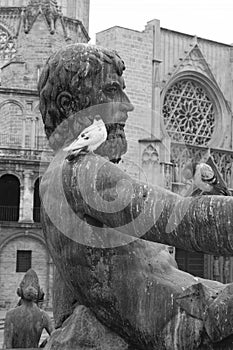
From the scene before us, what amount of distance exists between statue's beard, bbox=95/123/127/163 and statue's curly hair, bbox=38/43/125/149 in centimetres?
10

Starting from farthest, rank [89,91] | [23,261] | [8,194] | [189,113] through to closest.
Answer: [189,113]
[8,194]
[23,261]
[89,91]

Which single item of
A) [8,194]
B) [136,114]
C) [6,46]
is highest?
[6,46]

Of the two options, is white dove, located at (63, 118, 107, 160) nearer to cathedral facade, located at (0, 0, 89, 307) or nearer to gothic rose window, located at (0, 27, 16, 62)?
cathedral facade, located at (0, 0, 89, 307)

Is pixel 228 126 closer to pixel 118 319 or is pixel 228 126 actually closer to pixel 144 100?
pixel 144 100

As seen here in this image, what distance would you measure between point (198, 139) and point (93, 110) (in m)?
27.7

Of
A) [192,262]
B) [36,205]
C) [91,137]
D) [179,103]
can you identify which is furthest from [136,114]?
[91,137]

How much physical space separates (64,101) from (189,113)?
90.8 ft

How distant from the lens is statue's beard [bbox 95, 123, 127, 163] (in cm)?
202

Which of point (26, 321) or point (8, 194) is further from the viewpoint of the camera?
point (8, 194)

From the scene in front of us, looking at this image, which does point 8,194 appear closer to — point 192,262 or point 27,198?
point 27,198

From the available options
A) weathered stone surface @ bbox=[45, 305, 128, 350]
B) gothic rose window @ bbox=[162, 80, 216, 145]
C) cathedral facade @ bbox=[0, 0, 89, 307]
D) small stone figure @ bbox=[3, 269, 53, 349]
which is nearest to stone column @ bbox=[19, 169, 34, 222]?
cathedral facade @ bbox=[0, 0, 89, 307]

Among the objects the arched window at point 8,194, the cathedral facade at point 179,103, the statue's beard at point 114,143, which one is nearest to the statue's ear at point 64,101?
the statue's beard at point 114,143

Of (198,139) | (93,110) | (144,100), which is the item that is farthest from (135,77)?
(93,110)

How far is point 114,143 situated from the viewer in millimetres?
2043
